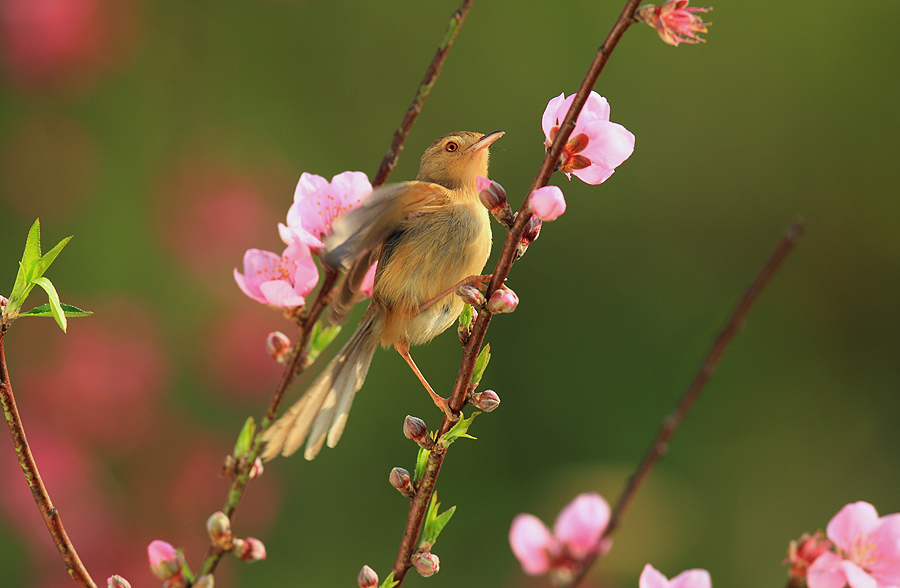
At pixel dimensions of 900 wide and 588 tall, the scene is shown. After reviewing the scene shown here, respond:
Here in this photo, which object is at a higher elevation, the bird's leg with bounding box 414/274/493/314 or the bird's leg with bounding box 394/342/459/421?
the bird's leg with bounding box 414/274/493/314

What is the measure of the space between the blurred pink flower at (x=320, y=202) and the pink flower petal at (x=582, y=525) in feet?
2.17

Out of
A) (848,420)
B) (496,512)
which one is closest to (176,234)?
(496,512)

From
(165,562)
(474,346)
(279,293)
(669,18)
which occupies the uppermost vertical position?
(669,18)

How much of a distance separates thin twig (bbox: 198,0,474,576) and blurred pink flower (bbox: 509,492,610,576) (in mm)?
386

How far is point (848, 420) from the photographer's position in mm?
5363

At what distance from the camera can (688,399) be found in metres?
1.20

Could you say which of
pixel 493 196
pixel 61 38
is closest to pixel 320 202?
pixel 493 196

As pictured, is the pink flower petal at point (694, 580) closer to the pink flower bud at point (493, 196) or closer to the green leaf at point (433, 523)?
the green leaf at point (433, 523)

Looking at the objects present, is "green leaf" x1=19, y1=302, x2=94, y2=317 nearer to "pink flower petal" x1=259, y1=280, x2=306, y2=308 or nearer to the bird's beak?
"pink flower petal" x1=259, y1=280, x2=306, y2=308

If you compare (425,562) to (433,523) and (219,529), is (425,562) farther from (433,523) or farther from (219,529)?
(219,529)

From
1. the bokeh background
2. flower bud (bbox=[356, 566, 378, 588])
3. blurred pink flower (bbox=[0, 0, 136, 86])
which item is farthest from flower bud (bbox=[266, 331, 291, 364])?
blurred pink flower (bbox=[0, 0, 136, 86])

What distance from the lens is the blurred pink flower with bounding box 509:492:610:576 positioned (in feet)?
3.79

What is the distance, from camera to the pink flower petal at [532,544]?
1153mm

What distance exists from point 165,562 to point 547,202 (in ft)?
2.39
